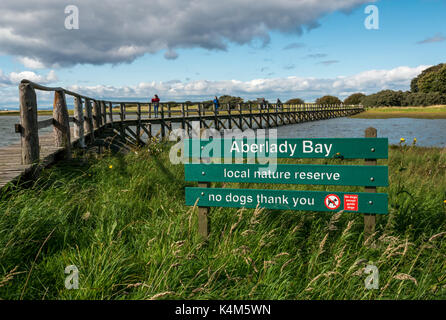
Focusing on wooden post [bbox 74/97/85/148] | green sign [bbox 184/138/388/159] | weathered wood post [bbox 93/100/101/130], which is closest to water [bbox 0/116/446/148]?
weathered wood post [bbox 93/100/101/130]

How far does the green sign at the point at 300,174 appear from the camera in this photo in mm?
2674

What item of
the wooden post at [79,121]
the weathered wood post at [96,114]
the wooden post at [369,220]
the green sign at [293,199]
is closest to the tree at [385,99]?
the weathered wood post at [96,114]

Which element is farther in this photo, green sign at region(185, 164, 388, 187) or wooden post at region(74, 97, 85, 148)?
wooden post at region(74, 97, 85, 148)

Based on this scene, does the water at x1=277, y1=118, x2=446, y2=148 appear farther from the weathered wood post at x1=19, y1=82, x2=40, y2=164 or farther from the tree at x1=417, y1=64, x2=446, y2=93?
the tree at x1=417, y1=64, x2=446, y2=93

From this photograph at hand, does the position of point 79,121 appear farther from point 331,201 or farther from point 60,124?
point 331,201

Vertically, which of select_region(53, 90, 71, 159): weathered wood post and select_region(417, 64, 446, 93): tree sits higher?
select_region(417, 64, 446, 93): tree

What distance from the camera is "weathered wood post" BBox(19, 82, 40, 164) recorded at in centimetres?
477

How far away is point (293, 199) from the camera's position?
109 inches

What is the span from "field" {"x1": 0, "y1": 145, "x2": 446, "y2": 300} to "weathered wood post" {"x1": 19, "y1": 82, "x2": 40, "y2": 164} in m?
1.30

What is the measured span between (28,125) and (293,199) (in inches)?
160

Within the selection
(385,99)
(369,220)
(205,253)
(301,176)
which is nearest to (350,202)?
(369,220)

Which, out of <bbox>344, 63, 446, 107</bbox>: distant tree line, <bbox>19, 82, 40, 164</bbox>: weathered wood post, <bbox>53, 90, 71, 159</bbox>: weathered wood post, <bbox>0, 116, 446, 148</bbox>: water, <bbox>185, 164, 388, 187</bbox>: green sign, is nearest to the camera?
<bbox>185, 164, 388, 187</bbox>: green sign
